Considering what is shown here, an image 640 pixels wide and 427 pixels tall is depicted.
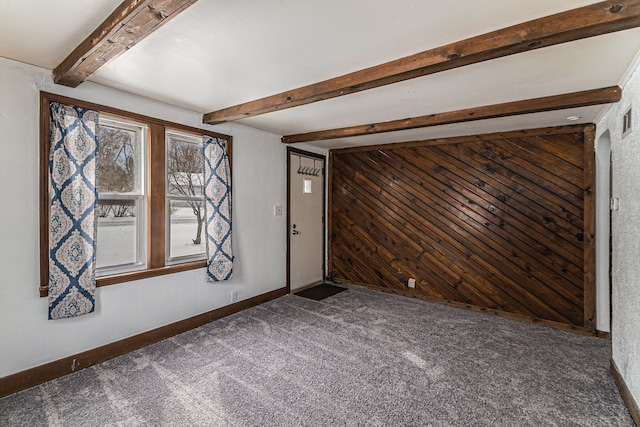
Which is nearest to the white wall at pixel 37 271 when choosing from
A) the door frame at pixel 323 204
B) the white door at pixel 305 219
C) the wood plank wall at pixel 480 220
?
the door frame at pixel 323 204

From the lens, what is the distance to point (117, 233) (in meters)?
2.87

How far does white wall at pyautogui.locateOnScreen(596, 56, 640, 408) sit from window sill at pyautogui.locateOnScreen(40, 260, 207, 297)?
3776mm

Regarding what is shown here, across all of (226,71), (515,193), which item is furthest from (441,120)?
(226,71)

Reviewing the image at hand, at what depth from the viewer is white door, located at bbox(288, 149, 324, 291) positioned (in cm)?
481

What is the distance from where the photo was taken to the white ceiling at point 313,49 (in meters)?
1.54

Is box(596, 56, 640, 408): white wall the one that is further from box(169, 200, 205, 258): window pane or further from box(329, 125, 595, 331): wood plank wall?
box(169, 200, 205, 258): window pane

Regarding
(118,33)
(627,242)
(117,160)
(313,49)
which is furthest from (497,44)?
(117,160)

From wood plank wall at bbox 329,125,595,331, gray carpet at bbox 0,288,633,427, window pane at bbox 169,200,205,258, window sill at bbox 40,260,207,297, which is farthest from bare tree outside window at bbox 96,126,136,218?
wood plank wall at bbox 329,125,595,331

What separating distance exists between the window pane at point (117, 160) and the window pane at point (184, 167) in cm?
35

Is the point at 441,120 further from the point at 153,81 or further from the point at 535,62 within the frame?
the point at 153,81

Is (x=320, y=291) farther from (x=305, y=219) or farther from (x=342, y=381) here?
(x=342, y=381)

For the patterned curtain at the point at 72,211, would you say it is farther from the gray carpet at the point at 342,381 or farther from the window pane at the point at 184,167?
the window pane at the point at 184,167

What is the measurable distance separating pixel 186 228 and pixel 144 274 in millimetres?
703

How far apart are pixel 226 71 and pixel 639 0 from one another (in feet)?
7.79
